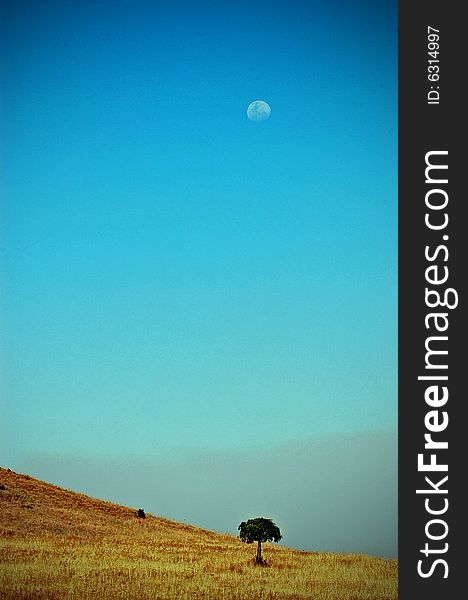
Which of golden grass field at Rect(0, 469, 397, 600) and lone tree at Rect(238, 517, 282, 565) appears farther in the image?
lone tree at Rect(238, 517, 282, 565)

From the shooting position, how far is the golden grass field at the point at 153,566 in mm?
15594

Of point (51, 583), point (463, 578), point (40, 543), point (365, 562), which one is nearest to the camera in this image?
point (463, 578)

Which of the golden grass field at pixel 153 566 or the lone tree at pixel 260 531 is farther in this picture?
the lone tree at pixel 260 531

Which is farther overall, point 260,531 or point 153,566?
point 260,531

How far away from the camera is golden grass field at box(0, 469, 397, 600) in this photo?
1559 cm

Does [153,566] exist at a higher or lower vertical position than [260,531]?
lower

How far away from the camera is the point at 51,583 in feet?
51.9

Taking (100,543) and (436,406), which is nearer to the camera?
(436,406)

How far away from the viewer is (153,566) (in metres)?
18.0

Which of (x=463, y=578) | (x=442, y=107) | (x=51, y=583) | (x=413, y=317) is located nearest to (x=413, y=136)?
(x=442, y=107)

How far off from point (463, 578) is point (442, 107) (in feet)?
24.6

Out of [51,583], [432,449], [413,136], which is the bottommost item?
[51,583]

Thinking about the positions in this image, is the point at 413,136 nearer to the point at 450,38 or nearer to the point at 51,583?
the point at 450,38

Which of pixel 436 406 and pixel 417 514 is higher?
pixel 436 406
